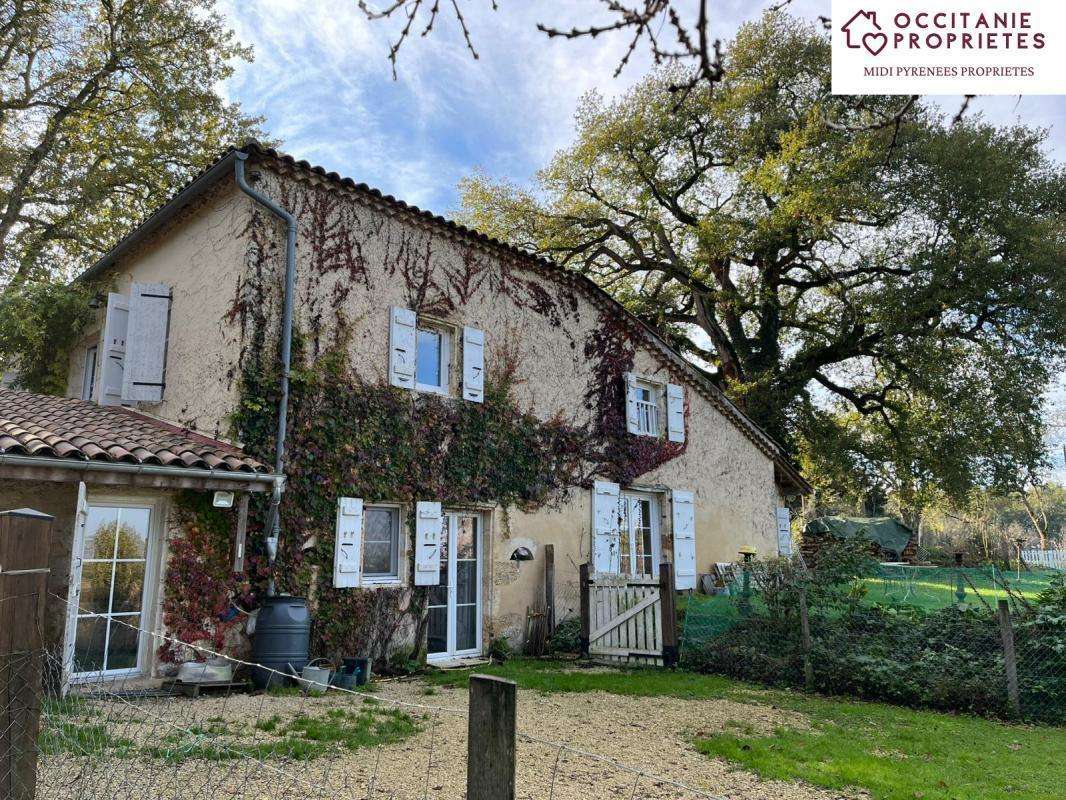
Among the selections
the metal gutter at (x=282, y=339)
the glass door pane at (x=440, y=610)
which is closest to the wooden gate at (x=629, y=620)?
the glass door pane at (x=440, y=610)

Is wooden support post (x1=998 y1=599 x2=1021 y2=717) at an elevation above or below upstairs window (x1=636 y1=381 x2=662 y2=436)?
below

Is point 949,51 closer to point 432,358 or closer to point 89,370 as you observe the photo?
point 432,358

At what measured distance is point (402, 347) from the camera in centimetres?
943

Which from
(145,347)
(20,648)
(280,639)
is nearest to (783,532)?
(280,639)

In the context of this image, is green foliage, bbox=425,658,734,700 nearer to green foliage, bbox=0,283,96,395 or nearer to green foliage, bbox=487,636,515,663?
green foliage, bbox=487,636,515,663

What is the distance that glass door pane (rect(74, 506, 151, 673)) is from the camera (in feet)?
23.3

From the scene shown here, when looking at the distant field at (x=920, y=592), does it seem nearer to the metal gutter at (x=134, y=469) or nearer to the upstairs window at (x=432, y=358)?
the upstairs window at (x=432, y=358)

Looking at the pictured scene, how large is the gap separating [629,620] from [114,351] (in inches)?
301

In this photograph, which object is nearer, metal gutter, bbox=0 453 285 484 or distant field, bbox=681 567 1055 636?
metal gutter, bbox=0 453 285 484

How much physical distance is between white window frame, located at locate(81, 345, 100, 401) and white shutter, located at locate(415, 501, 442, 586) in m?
6.76

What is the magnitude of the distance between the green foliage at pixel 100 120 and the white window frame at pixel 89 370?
11.8 feet

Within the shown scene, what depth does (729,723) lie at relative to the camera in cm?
635

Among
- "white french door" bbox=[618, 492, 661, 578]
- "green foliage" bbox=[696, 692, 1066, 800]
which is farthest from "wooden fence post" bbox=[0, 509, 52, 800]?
"white french door" bbox=[618, 492, 661, 578]

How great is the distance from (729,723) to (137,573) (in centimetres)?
596
